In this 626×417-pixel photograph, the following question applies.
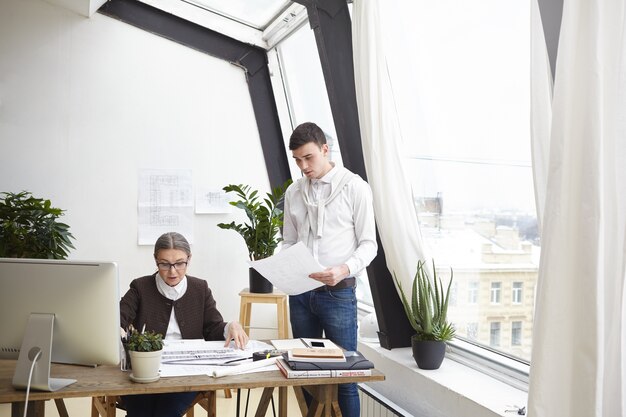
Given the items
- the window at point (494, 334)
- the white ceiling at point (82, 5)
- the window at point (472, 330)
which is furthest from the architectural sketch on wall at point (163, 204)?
the window at point (494, 334)

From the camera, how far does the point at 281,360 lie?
Result: 2.60 m

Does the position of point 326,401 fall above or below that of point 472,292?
below

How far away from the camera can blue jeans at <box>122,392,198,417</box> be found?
2887 millimetres

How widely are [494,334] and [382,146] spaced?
3.84ft

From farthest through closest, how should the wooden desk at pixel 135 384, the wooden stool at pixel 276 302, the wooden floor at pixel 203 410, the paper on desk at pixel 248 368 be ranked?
the wooden stool at pixel 276 302
the wooden floor at pixel 203 410
the paper on desk at pixel 248 368
the wooden desk at pixel 135 384

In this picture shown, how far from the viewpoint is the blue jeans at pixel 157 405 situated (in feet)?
9.47

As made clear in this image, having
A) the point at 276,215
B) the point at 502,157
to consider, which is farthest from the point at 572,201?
the point at 276,215

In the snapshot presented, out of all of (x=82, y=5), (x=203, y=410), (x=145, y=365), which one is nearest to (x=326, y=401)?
(x=145, y=365)

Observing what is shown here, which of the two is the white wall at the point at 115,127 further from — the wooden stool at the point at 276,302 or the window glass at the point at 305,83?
the wooden stool at the point at 276,302

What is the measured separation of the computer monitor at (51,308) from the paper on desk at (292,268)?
85 centimetres

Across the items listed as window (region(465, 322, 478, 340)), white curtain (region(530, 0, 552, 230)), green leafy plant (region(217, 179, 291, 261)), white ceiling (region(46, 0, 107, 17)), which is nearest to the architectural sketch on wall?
green leafy plant (region(217, 179, 291, 261))

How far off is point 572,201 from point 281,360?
4.17ft

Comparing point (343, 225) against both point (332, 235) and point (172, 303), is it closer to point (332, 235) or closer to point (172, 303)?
point (332, 235)

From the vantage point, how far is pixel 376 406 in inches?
141
